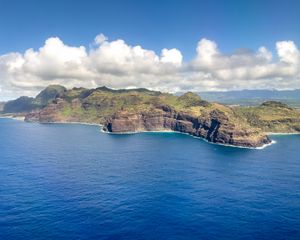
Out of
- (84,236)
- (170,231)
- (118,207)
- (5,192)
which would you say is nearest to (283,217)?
(170,231)

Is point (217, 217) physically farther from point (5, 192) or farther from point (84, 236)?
point (5, 192)

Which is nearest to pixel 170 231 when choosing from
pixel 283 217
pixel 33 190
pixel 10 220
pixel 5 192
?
pixel 283 217

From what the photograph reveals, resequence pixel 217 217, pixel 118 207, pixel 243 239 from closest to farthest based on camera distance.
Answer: pixel 243 239, pixel 217 217, pixel 118 207

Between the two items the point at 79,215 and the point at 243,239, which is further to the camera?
the point at 79,215

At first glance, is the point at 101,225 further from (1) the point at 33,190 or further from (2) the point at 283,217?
(2) the point at 283,217

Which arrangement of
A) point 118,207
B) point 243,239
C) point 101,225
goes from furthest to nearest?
point 118,207 < point 101,225 < point 243,239

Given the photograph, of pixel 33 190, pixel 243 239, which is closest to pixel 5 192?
pixel 33 190

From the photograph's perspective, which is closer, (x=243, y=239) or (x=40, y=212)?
(x=243, y=239)

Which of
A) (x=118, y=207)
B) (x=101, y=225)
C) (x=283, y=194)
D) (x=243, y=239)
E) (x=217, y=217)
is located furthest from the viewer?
(x=283, y=194)
